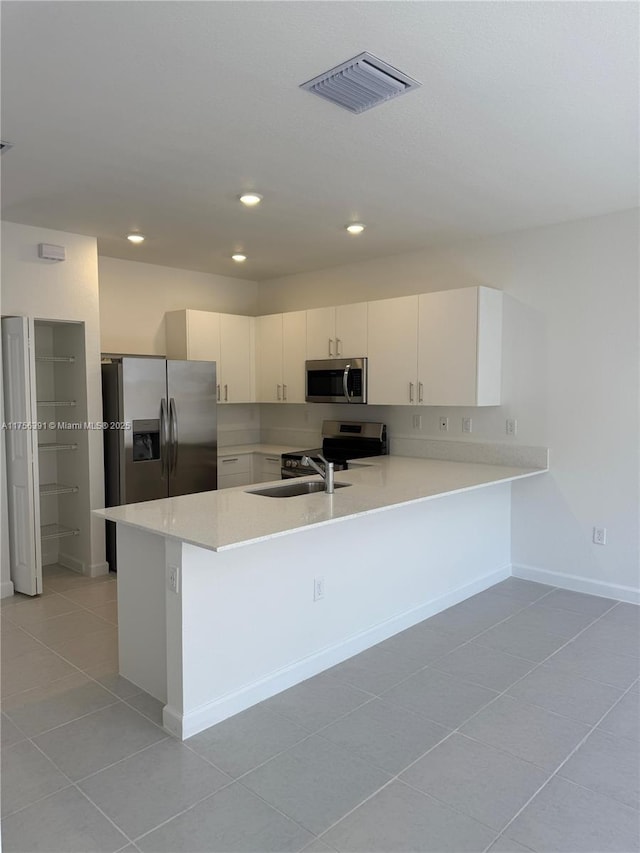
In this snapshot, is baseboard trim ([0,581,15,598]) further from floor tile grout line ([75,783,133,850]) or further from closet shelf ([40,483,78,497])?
floor tile grout line ([75,783,133,850])

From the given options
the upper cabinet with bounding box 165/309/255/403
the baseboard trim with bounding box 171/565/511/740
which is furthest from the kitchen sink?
the upper cabinet with bounding box 165/309/255/403

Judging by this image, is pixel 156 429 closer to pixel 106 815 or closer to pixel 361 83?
pixel 106 815

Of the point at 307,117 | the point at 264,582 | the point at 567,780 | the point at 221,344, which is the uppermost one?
the point at 307,117

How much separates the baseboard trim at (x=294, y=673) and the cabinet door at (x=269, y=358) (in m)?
2.62

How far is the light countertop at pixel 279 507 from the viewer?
2443 millimetres

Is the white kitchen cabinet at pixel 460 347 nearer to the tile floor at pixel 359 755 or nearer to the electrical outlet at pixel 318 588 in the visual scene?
the tile floor at pixel 359 755

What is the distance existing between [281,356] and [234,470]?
117 cm

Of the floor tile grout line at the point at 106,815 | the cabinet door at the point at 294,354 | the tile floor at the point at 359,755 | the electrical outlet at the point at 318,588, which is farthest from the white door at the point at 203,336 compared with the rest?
the floor tile grout line at the point at 106,815

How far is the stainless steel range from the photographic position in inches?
200

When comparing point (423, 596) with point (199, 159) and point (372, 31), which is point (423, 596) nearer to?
point (199, 159)

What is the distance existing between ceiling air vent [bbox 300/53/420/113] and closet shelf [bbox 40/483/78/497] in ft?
11.7

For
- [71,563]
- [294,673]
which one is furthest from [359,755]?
[71,563]

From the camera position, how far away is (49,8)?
68.7 inches

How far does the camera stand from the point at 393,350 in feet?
15.5
